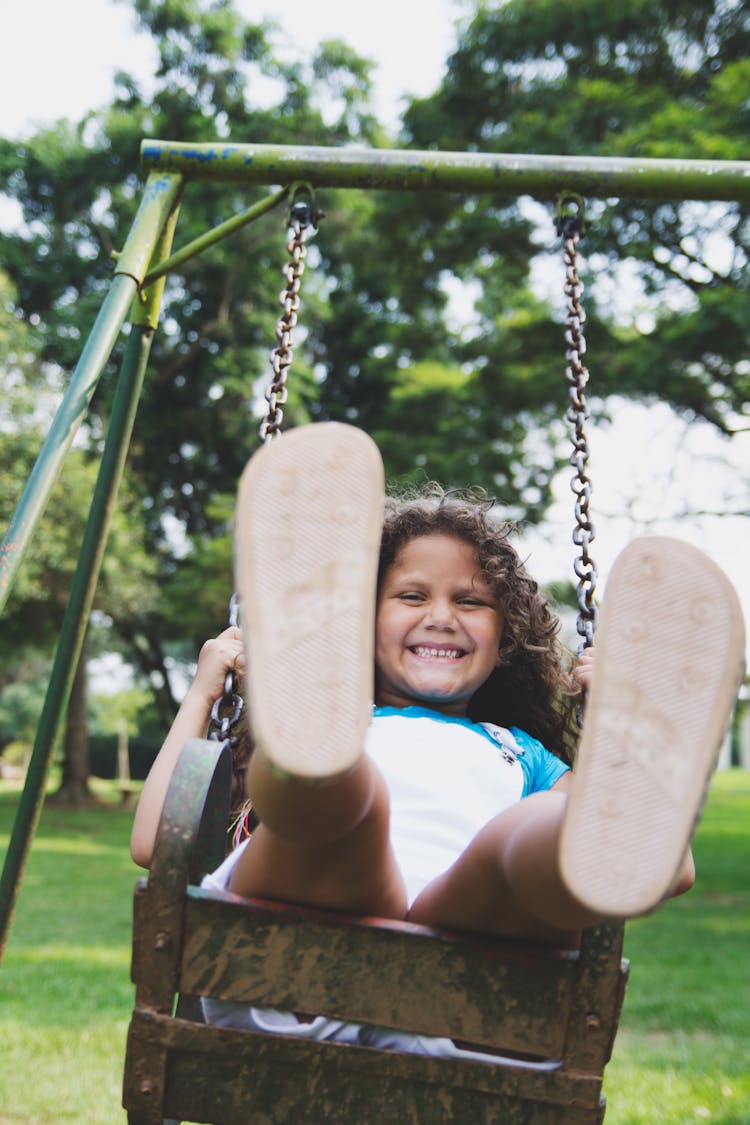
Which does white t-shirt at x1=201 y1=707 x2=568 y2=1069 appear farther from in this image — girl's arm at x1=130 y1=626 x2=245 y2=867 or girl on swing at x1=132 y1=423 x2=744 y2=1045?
girl's arm at x1=130 y1=626 x2=245 y2=867

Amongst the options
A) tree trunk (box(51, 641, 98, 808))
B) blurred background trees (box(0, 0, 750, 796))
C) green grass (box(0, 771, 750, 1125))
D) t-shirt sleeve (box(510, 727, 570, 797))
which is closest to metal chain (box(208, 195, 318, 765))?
t-shirt sleeve (box(510, 727, 570, 797))

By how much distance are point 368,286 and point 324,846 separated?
1746 cm

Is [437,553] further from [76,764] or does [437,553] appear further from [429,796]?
[76,764]

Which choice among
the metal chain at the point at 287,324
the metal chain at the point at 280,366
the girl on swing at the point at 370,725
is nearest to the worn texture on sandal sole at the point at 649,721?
the girl on swing at the point at 370,725

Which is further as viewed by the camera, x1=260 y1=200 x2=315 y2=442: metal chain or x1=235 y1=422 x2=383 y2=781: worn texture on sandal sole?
x1=260 y1=200 x2=315 y2=442: metal chain

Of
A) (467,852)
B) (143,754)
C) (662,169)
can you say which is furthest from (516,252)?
(143,754)

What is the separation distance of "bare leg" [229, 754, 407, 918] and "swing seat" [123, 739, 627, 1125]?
36mm

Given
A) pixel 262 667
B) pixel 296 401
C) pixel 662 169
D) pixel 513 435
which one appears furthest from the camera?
pixel 296 401

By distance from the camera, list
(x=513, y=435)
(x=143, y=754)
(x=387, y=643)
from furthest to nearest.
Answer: (x=143, y=754), (x=513, y=435), (x=387, y=643)

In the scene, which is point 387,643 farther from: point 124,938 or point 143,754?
point 143,754

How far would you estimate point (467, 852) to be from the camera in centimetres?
140

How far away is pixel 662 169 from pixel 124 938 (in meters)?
6.23

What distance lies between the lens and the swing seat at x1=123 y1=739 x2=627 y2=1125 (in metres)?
1.40

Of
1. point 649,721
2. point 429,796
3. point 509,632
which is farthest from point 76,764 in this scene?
point 649,721
